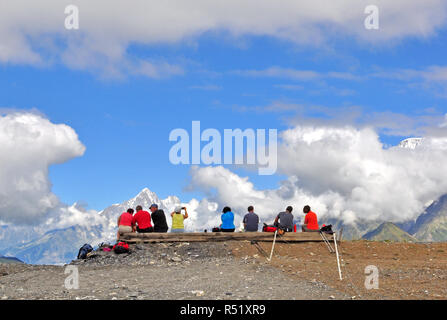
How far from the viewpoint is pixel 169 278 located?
21.5 meters

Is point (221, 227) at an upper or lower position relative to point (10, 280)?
upper

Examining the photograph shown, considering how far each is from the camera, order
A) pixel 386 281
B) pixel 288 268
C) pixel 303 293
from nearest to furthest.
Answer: pixel 303 293 → pixel 386 281 → pixel 288 268

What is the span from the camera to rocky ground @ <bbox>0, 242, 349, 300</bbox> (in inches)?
651

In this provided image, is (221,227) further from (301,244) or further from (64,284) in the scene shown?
(64,284)

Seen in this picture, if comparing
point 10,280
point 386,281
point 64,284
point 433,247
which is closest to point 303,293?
point 386,281

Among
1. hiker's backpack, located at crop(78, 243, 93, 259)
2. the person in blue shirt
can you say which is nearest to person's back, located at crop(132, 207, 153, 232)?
hiker's backpack, located at crop(78, 243, 93, 259)

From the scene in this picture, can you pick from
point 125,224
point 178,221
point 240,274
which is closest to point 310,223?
point 178,221

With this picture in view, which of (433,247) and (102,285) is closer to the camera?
(102,285)

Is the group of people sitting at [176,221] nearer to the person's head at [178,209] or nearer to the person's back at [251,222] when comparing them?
the person's head at [178,209]

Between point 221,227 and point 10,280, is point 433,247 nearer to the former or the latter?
point 221,227

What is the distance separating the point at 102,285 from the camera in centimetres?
1964

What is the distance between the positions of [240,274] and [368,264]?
300 inches
